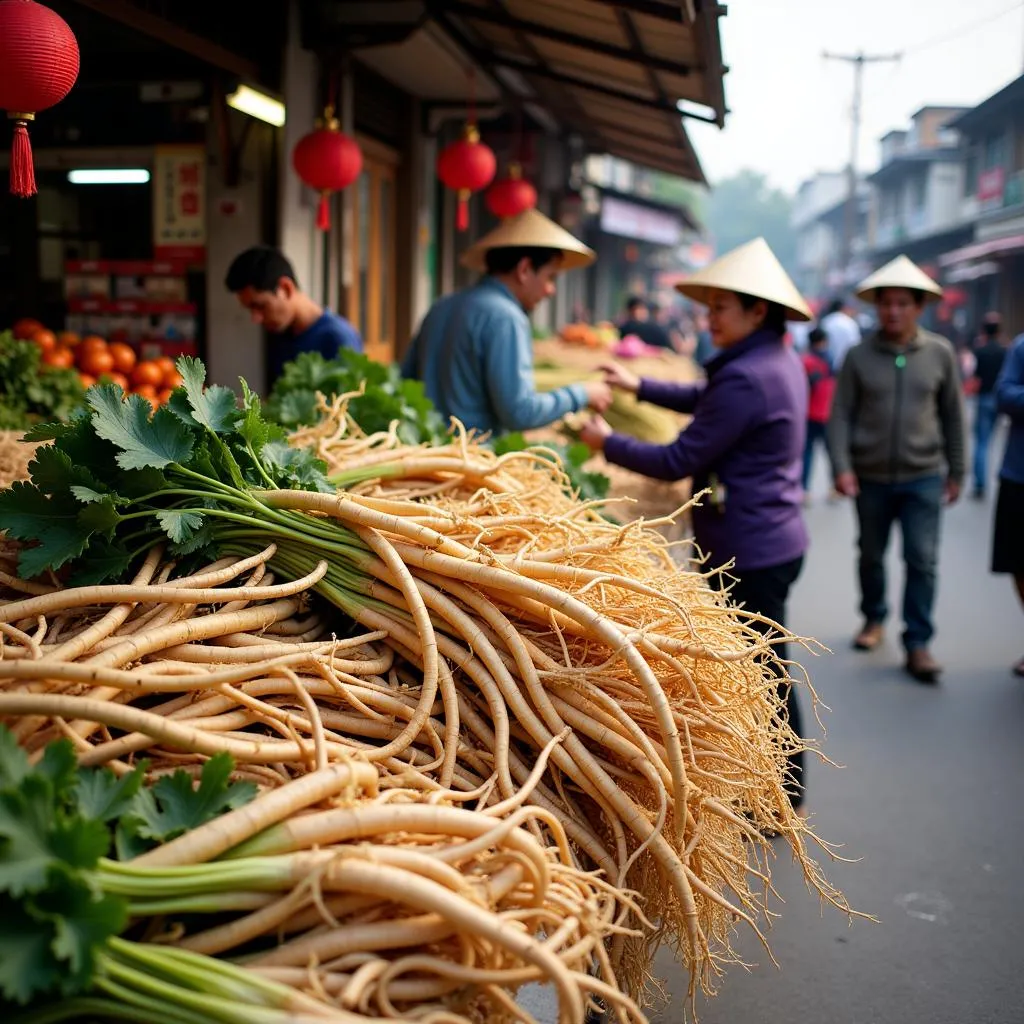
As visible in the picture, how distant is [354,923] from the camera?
→ 131 cm

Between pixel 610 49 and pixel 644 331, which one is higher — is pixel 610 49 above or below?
above

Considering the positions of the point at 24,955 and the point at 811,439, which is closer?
the point at 24,955

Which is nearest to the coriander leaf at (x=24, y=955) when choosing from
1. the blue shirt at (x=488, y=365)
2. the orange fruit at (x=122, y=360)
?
the blue shirt at (x=488, y=365)

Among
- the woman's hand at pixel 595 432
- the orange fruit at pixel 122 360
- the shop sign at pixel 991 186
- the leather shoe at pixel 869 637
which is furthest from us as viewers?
the shop sign at pixel 991 186

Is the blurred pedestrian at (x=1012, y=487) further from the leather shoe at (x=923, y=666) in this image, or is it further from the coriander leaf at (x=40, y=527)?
the coriander leaf at (x=40, y=527)

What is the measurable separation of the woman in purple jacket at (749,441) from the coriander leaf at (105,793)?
2.57 metres

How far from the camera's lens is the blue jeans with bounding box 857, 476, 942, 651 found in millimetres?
5512

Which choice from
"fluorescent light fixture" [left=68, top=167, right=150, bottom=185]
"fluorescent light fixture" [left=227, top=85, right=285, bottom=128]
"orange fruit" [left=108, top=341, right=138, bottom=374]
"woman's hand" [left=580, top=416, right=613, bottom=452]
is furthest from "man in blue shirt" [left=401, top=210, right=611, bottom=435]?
"fluorescent light fixture" [left=68, top=167, right=150, bottom=185]

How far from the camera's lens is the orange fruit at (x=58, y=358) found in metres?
4.62

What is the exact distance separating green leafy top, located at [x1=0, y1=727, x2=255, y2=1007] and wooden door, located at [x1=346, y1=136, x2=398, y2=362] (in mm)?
7101

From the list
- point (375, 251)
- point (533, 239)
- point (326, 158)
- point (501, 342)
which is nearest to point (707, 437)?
point (501, 342)

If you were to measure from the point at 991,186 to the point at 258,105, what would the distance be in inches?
956

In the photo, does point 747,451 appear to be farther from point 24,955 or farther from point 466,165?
point 466,165

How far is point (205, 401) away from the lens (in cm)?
190
